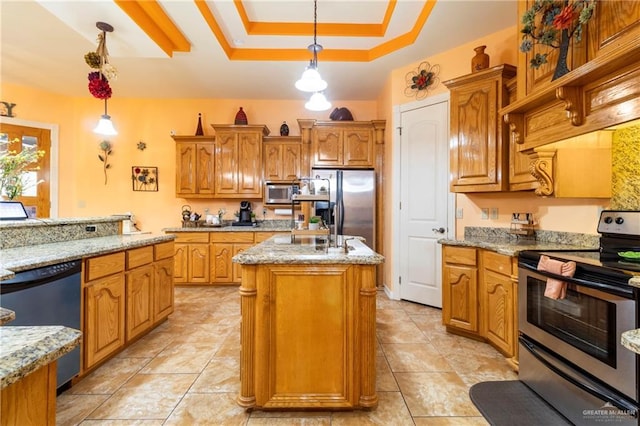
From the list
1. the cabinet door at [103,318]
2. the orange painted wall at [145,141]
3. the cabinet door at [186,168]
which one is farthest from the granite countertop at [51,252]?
the orange painted wall at [145,141]

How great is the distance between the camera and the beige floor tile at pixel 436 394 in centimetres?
172

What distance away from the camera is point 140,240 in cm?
257

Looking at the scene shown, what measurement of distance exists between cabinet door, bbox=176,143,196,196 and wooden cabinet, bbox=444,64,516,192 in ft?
12.7

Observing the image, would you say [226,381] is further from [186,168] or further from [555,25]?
[186,168]

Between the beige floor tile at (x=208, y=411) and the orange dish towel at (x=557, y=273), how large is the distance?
193 cm

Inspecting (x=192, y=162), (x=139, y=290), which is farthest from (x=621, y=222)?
(x=192, y=162)

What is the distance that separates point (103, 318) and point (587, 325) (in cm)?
310

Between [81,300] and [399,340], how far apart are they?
252cm

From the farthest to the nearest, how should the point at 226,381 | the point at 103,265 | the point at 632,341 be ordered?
the point at 103,265 → the point at 226,381 → the point at 632,341

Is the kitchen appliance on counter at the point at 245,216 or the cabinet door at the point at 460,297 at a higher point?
the kitchen appliance on counter at the point at 245,216

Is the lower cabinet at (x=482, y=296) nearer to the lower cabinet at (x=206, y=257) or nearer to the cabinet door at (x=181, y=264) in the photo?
the lower cabinet at (x=206, y=257)

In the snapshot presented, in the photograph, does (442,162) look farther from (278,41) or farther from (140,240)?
(140,240)

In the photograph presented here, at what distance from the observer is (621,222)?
5.51 ft

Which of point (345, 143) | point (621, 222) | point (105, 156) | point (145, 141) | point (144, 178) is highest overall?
point (145, 141)
